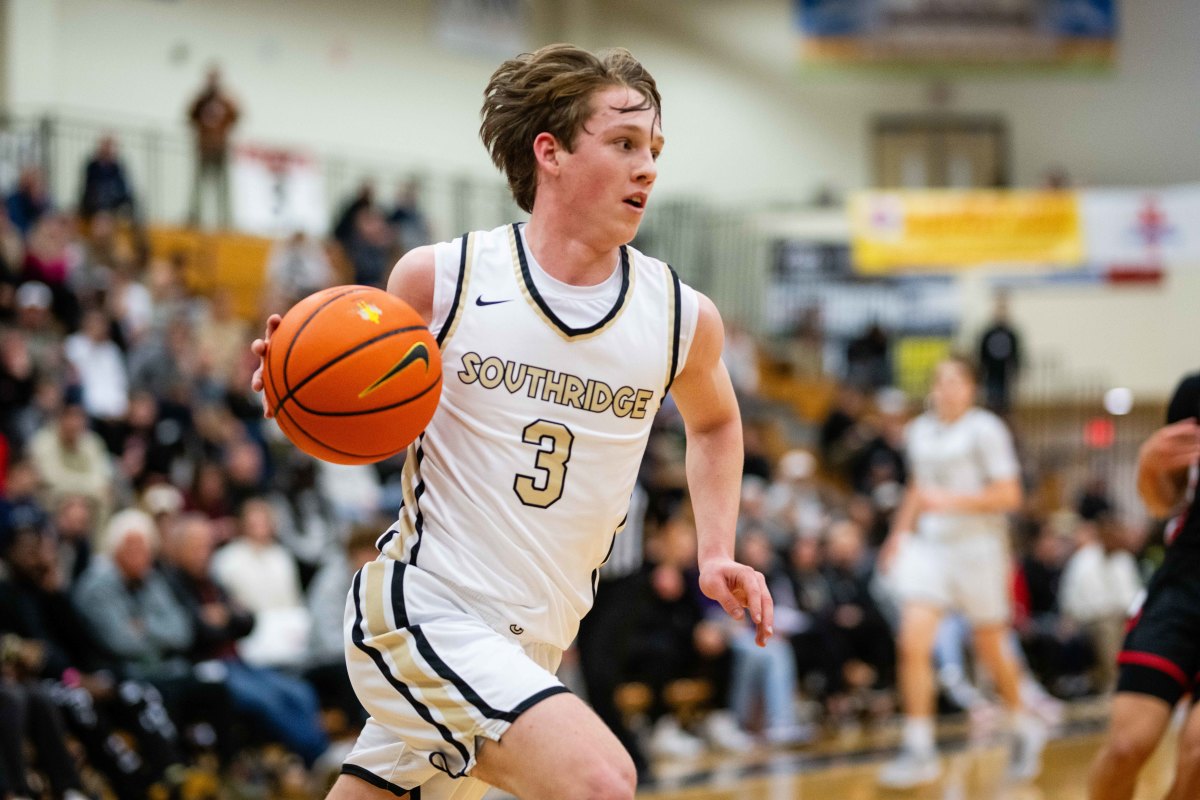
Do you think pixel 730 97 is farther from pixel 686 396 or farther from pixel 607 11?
pixel 686 396

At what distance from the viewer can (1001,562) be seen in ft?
28.9

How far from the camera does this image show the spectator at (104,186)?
14141 mm

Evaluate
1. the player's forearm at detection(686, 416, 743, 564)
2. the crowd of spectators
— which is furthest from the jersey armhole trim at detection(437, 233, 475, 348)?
the crowd of spectators

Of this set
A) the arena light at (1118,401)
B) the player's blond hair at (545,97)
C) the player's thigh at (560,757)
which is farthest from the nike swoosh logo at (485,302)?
the arena light at (1118,401)

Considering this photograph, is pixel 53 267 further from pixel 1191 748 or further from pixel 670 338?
pixel 1191 748

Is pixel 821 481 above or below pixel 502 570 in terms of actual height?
below

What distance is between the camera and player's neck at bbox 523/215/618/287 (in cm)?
350

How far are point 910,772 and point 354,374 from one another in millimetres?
5695

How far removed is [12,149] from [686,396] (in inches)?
497

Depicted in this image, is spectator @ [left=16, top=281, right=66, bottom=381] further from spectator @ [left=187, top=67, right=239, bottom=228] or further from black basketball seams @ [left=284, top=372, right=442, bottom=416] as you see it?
black basketball seams @ [left=284, top=372, right=442, bottom=416]

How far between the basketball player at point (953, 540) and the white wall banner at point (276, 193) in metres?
9.67

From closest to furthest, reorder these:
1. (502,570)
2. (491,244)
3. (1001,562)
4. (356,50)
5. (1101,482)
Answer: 1. (502,570)
2. (491,244)
3. (1001,562)
4. (1101,482)
5. (356,50)

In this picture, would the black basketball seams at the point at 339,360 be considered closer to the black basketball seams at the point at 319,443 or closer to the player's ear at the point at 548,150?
the black basketball seams at the point at 319,443

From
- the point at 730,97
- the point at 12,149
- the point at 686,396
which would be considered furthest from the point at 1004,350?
the point at 686,396
